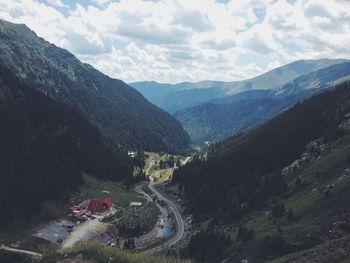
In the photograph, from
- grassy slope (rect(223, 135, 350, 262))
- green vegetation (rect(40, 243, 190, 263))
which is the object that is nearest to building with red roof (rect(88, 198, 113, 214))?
green vegetation (rect(40, 243, 190, 263))

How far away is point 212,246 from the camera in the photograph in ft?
419

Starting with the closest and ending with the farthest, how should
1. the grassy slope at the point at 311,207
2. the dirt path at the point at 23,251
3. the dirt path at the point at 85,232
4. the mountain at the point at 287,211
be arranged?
the mountain at the point at 287,211
the grassy slope at the point at 311,207
the dirt path at the point at 23,251
the dirt path at the point at 85,232

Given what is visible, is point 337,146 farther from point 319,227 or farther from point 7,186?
point 7,186

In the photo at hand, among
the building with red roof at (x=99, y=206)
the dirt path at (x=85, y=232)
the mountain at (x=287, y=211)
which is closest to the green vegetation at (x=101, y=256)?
the mountain at (x=287, y=211)

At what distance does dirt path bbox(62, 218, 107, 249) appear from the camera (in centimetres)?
14662

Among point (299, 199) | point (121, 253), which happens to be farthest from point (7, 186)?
point (299, 199)

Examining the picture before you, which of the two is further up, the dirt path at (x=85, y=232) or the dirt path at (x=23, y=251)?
the dirt path at (x=23, y=251)

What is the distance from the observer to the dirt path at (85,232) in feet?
481

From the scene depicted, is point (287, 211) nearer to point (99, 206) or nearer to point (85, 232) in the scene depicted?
point (85, 232)

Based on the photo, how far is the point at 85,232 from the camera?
15862cm

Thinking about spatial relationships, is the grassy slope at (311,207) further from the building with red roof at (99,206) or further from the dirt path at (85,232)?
the building with red roof at (99,206)

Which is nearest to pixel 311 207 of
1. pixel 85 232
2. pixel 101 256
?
pixel 101 256

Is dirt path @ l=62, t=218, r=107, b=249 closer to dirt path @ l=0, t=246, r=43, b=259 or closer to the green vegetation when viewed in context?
dirt path @ l=0, t=246, r=43, b=259

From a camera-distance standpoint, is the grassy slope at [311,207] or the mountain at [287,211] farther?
the grassy slope at [311,207]
